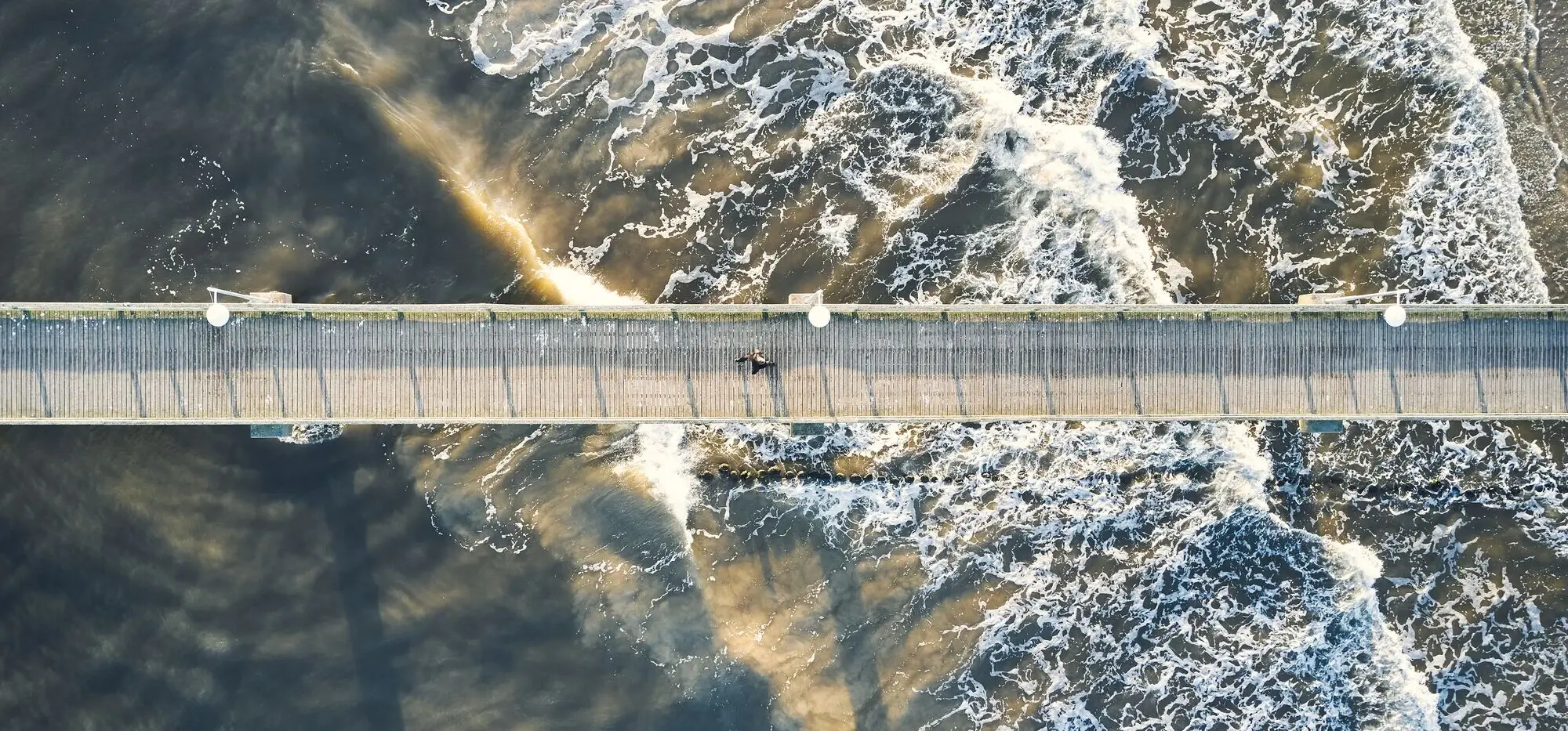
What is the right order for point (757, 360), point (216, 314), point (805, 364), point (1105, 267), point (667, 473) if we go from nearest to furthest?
point (216, 314), point (757, 360), point (805, 364), point (1105, 267), point (667, 473)

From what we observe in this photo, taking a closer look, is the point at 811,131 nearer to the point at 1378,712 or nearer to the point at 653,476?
the point at 653,476

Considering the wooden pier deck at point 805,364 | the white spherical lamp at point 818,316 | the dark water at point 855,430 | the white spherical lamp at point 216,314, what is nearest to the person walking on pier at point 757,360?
the wooden pier deck at point 805,364

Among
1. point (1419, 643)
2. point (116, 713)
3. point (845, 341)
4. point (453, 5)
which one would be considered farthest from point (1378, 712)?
point (116, 713)

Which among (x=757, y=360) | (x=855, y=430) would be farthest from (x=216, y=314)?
(x=855, y=430)

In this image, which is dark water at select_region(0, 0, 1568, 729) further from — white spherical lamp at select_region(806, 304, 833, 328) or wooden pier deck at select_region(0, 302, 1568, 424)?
white spherical lamp at select_region(806, 304, 833, 328)

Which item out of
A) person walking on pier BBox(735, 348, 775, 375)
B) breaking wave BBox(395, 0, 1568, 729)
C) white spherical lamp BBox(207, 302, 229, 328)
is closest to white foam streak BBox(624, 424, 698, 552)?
breaking wave BBox(395, 0, 1568, 729)

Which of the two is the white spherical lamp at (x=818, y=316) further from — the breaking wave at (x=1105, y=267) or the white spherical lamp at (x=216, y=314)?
the white spherical lamp at (x=216, y=314)

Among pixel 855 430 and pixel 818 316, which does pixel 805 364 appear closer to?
pixel 818 316
